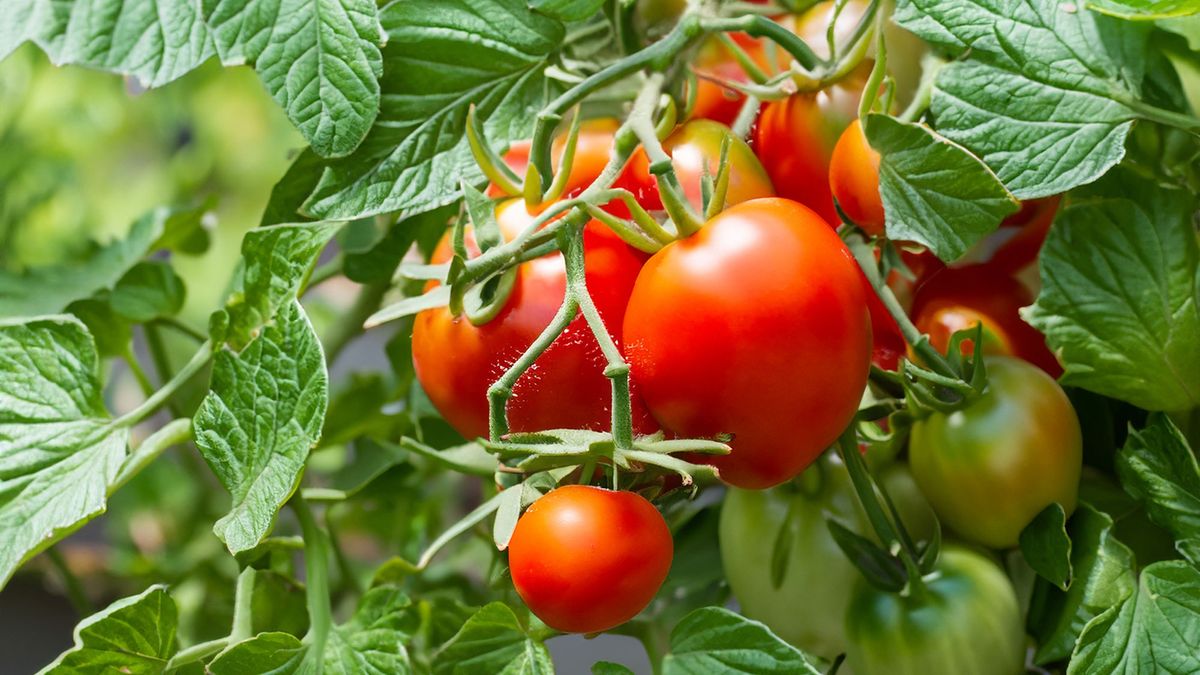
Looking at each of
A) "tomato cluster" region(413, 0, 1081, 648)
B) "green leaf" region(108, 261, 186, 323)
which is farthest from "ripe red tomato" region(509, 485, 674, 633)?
"green leaf" region(108, 261, 186, 323)

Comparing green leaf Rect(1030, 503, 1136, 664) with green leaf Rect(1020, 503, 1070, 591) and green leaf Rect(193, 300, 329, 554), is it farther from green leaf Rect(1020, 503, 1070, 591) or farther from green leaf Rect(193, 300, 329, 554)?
green leaf Rect(193, 300, 329, 554)

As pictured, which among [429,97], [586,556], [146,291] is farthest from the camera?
[146,291]

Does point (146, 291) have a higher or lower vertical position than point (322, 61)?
lower

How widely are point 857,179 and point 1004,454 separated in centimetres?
9

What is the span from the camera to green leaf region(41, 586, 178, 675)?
32 cm

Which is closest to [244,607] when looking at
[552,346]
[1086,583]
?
[552,346]

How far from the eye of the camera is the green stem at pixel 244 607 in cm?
36

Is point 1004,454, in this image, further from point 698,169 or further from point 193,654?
point 193,654

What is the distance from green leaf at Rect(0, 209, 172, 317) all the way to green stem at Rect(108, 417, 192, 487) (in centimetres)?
12

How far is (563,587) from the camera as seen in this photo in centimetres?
25

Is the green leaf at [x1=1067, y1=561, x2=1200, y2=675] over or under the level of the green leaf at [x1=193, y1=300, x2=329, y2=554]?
under

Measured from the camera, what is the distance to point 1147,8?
298mm

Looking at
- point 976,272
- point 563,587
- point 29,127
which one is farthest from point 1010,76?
point 29,127

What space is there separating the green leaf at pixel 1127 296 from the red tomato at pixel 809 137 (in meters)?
0.07
